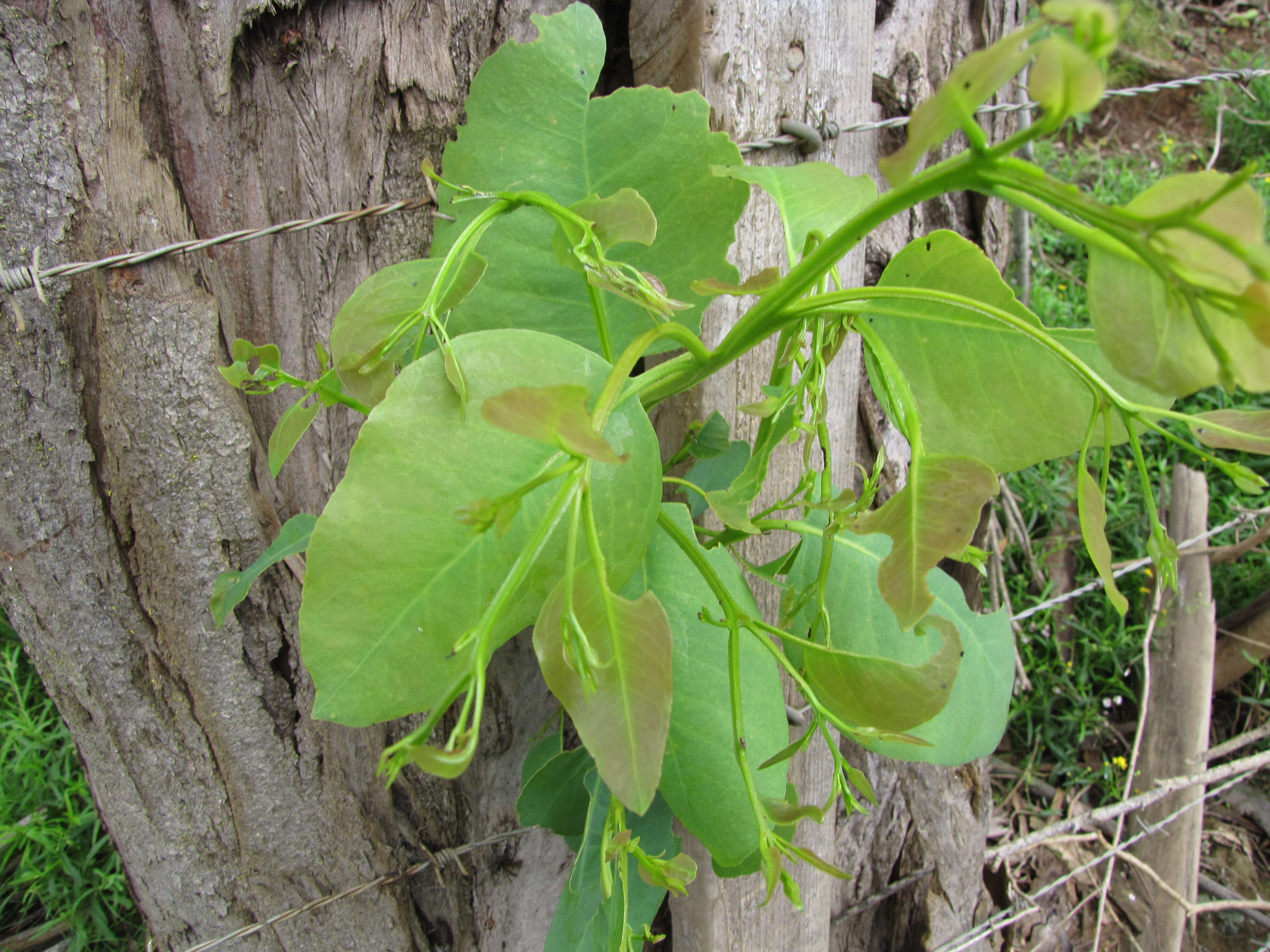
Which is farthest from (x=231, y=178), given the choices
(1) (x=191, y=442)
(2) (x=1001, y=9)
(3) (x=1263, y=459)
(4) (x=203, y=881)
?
(3) (x=1263, y=459)

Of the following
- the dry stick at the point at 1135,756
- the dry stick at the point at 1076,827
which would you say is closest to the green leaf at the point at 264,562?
the dry stick at the point at 1076,827

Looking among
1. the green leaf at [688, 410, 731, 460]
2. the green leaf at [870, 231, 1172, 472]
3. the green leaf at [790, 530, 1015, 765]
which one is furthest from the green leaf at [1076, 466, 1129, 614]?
the green leaf at [688, 410, 731, 460]

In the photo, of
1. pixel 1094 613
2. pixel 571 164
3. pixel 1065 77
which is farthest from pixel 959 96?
pixel 1094 613

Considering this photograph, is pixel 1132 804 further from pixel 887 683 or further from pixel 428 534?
pixel 428 534

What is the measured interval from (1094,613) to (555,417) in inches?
77.3

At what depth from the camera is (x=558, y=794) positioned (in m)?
0.68

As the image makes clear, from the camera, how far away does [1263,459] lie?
2.03 m

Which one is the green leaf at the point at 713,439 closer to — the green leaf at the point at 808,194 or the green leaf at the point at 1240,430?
the green leaf at the point at 808,194

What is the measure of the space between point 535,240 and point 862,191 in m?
0.26

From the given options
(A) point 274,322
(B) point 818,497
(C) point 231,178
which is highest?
(C) point 231,178

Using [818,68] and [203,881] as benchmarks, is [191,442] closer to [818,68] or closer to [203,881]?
[203,881]

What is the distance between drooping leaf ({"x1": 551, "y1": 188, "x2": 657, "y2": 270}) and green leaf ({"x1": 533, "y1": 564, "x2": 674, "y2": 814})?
0.22m

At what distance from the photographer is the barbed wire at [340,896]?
0.80 metres

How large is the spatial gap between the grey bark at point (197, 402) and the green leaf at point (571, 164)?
0.12 meters
